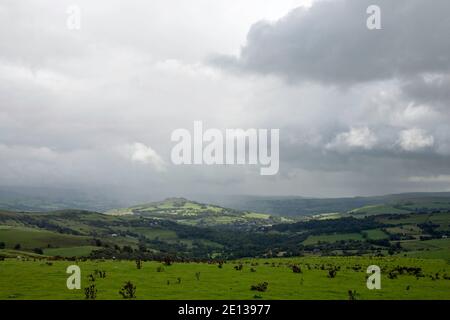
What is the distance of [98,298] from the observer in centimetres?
3288

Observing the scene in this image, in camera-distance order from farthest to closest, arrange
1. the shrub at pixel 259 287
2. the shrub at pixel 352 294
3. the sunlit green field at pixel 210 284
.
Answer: the shrub at pixel 259 287, the sunlit green field at pixel 210 284, the shrub at pixel 352 294

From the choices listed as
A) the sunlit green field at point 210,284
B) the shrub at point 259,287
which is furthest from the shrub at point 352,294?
the shrub at point 259,287

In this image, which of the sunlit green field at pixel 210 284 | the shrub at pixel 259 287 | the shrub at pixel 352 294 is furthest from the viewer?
the shrub at pixel 259 287

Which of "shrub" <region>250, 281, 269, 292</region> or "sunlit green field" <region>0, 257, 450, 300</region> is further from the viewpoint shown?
"shrub" <region>250, 281, 269, 292</region>

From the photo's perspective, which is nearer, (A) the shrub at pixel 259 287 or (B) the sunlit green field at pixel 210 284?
Answer: (B) the sunlit green field at pixel 210 284

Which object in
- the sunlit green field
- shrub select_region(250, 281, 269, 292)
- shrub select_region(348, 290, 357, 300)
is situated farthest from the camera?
shrub select_region(250, 281, 269, 292)

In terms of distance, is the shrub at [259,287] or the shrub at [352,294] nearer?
the shrub at [352,294]

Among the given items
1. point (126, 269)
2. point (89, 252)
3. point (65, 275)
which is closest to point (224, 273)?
point (126, 269)

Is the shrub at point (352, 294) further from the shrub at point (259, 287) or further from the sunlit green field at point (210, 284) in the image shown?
the shrub at point (259, 287)

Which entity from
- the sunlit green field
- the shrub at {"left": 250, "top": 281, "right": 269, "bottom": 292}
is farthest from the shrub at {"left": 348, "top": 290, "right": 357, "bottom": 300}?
the shrub at {"left": 250, "top": 281, "right": 269, "bottom": 292}

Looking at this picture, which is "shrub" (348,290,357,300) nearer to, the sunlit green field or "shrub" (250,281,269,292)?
the sunlit green field
